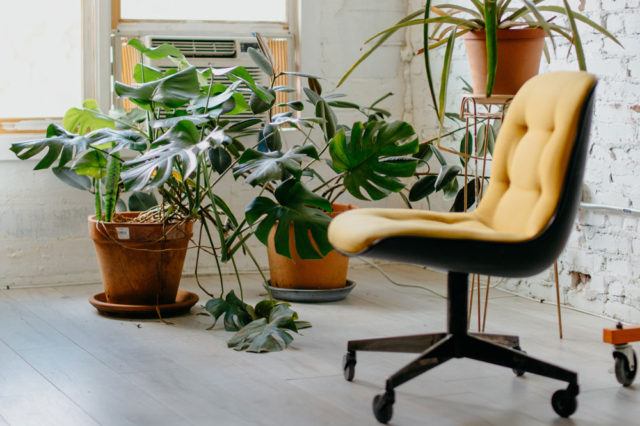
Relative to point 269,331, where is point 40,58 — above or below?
above

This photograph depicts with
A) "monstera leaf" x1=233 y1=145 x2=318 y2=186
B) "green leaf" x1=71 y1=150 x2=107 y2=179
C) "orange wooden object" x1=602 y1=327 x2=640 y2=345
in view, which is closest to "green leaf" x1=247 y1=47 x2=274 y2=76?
"monstera leaf" x1=233 y1=145 x2=318 y2=186

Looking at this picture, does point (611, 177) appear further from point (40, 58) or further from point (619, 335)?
point (40, 58)

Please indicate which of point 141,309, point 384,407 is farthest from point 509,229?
point 141,309

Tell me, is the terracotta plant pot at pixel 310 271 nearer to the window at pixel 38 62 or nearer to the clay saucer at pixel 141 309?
the clay saucer at pixel 141 309

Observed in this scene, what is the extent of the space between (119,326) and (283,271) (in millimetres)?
810

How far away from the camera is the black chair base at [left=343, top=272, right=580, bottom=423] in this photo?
2.53 meters

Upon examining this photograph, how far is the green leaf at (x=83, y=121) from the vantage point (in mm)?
3826

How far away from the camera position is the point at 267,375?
2.93 metres

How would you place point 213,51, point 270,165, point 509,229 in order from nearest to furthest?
point 509,229 → point 270,165 → point 213,51

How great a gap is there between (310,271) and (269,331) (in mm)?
810

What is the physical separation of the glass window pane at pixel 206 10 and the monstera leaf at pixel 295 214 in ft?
4.67

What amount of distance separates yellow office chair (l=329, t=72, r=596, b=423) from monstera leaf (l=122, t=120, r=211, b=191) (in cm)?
65

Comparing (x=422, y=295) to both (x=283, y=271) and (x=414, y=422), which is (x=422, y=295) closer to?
(x=283, y=271)

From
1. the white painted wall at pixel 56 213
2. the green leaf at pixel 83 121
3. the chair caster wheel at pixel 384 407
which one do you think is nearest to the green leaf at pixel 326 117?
the green leaf at pixel 83 121
